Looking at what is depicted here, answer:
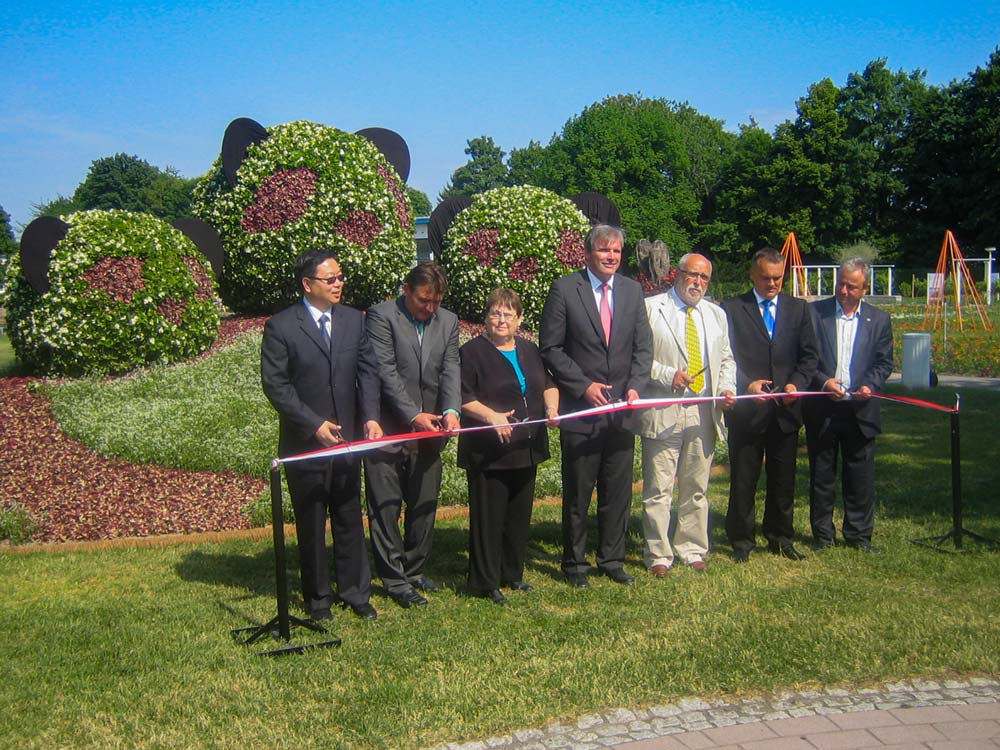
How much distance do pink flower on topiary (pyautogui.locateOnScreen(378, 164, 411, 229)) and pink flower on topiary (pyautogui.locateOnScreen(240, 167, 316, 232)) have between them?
130cm

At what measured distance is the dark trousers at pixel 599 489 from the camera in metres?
6.25

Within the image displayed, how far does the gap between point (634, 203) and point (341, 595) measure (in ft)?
188

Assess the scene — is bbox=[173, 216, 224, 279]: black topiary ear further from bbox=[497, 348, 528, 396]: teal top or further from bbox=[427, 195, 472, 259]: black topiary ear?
bbox=[497, 348, 528, 396]: teal top

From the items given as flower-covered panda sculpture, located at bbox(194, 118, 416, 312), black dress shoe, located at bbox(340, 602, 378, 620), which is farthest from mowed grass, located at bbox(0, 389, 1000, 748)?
flower-covered panda sculpture, located at bbox(194, 118, 416, 312)

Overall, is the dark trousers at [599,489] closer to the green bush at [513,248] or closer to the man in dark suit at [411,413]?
the man in dark suit at [411,413]

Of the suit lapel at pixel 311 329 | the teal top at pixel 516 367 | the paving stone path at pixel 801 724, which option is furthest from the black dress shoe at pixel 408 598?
the paving stone path at pixel 801 724

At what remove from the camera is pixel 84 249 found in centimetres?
1152

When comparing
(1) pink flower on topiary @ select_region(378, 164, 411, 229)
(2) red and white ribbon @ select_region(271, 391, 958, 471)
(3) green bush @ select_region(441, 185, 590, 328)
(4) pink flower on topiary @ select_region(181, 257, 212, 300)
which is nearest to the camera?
(2) red and white ribbon @ select_region(271, 391, 958, 471)

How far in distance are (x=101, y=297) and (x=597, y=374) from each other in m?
7.45

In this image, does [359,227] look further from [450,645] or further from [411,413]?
[450,645]

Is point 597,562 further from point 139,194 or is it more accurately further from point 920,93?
point 139,194

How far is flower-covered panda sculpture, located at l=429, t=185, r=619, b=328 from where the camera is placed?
15.0m

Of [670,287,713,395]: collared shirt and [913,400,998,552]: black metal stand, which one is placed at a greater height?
[670,287,713,395]: collared shirt

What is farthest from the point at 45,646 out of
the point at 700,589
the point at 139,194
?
the point at 139,194
